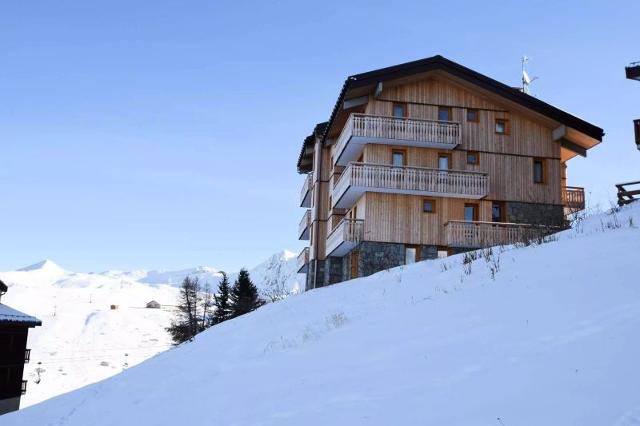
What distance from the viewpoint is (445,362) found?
5.95 meters

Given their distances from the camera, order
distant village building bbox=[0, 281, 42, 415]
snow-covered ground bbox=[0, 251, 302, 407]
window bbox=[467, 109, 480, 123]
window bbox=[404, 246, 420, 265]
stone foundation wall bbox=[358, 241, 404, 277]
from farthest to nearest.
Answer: snow-covered ground bbox=[0, 251, 302, 407], distant village building bbox=[0, 281, 42, 415], window bbox=[467, 109, 480, 123], window bbox=[404, 246, 420, 265], stone foundation wall bbox=[358, 241, 404, 277]

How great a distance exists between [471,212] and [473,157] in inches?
96.8

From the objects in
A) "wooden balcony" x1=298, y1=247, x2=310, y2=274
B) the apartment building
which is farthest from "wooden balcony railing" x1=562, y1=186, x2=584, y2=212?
"wooden balcony" x1=298, y1=247, x2=310, y2=274

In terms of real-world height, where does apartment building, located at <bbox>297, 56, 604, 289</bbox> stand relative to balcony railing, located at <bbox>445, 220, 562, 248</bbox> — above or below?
above

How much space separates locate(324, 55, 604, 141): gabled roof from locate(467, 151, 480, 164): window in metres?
2.85

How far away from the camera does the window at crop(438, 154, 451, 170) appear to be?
27688 millimetres

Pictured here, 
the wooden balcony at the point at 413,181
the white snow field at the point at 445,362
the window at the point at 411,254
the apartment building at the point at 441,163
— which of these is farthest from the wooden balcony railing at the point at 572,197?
the white snow field at the point at 445,362

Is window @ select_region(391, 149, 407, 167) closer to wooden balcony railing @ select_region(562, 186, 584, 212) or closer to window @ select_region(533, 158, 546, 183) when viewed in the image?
window @ select_region(533, 158, 546, 183)

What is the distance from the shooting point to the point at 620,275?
Answer: 23.8ft

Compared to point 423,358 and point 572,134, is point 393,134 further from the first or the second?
point 423,358

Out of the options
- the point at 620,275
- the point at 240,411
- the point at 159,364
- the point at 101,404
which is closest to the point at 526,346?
the point at 620,275

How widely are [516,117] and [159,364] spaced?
21523 mm

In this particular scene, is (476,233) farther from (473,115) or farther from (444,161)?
(473,115)

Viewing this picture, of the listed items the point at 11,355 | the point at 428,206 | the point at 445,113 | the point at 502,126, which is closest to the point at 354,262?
the point at 428,206
